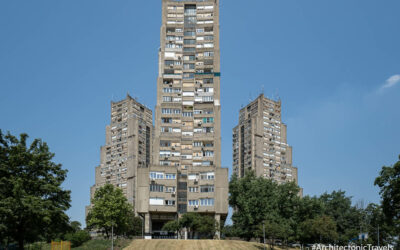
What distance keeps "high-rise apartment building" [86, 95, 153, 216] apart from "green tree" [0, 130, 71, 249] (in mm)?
123718

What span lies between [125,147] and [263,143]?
54.8m

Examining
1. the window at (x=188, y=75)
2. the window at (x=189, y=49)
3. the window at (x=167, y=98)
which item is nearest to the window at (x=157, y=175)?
the window at (x=167, y=98)

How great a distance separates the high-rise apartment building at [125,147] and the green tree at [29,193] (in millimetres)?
123718

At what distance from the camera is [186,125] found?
5335 inches

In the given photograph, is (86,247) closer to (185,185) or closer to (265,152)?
(185,185)

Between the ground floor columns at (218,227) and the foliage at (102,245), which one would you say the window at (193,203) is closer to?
the ground floor columns at (218,227)

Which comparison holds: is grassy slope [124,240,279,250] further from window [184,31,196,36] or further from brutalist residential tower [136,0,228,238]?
window [184,31,196,36]

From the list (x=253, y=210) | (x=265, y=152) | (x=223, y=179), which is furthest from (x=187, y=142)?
(x=265, y=152)

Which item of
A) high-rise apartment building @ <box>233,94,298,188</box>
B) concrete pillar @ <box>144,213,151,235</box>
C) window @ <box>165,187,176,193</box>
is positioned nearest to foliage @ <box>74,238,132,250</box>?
concrete pillar @ <box>144,213,151,235</box>

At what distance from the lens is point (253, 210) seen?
296 feet

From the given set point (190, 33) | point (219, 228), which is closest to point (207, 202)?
point (219, 228)

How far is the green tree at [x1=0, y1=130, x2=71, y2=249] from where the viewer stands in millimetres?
50938

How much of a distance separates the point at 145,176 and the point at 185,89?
115ft

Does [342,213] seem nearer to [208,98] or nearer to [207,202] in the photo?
[207,202]
